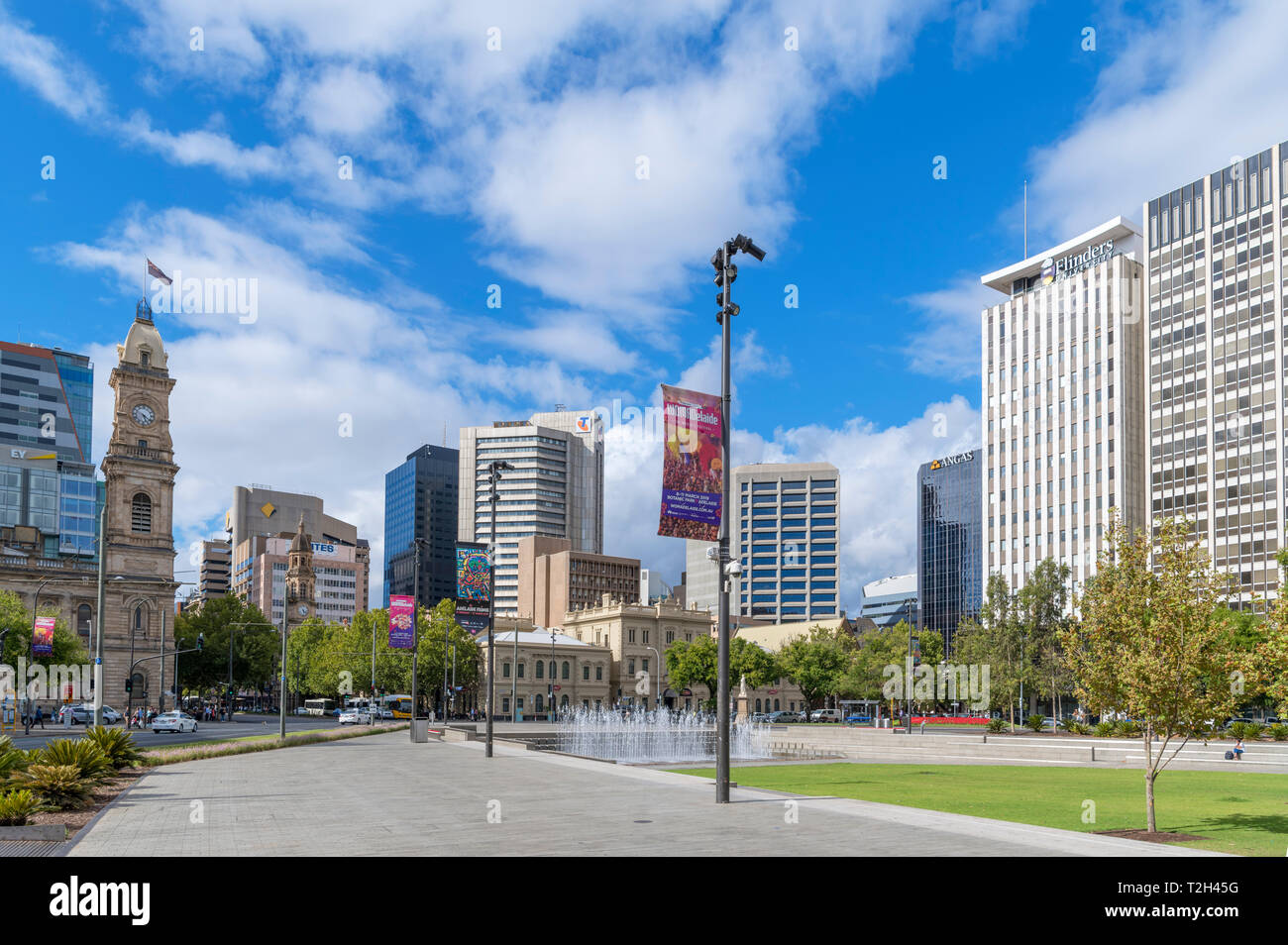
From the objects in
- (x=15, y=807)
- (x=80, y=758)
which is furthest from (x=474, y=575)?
(x=15, y=807)

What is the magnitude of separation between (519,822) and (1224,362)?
340ft

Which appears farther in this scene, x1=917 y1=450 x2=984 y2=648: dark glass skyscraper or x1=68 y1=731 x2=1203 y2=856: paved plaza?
x1=917 y1=450 x2=984 y2=648: dark glass skyscraper

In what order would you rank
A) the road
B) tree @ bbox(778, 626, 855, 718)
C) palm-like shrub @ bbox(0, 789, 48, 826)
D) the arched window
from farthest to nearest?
tree @ bbox(778, 626, 855, 718), the arched window, the road, palm-like shrub @ bbox(0, 789, 48, 826)

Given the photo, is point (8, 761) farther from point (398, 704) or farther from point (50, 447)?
point (50, 447)

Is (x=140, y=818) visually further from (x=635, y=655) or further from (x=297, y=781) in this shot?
(x=635, y=655)

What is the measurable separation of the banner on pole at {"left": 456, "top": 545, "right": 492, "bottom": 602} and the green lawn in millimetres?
13839

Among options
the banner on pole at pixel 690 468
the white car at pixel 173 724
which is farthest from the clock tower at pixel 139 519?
the banner on pole at pixel 690 468

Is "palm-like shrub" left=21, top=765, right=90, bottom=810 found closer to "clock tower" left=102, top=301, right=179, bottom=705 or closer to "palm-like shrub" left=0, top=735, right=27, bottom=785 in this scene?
"palm-like shrub" left=0, top=735, right=27, bottom=785

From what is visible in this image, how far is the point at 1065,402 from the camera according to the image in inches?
4451

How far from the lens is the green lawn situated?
17.5 meters

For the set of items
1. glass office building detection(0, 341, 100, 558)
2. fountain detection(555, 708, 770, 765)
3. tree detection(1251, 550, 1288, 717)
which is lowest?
fountain detection(555, 708, 770, 765)

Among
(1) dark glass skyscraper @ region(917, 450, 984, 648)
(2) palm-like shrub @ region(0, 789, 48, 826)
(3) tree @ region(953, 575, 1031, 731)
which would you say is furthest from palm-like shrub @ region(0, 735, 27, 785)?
(1) dark glass skyscraper @ region(917, 450, 984, 648)

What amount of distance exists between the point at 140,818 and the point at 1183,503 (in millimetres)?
107054
